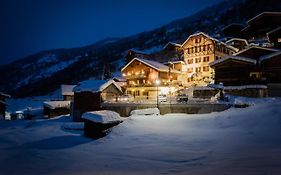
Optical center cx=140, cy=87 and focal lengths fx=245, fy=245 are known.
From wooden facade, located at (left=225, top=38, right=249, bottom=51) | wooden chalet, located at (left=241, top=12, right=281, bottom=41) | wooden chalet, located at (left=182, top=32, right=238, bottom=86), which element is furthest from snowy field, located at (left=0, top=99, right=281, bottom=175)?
wooden facade, located at (left=225, top=38, right=249, bottom=51)

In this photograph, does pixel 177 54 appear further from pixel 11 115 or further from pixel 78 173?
pixel 78 173

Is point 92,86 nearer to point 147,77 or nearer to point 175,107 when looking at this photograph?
point 175,107

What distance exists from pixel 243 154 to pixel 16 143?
62.7ft

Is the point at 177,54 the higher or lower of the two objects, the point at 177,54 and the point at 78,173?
the higher

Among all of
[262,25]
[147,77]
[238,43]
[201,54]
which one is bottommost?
[147,77]

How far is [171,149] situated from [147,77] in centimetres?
4402

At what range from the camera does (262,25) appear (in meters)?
61.0

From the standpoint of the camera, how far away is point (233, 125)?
1998 centimetres

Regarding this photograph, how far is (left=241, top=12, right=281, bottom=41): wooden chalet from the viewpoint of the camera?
56.2 metres

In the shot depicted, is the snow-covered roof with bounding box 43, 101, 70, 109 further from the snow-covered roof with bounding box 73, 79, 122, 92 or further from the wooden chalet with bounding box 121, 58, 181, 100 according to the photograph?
the snow-covered roof with bounding box 73, 79, 122, 92

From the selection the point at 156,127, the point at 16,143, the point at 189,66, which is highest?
the point at 189,66

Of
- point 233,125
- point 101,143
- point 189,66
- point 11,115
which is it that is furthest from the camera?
point 189,66

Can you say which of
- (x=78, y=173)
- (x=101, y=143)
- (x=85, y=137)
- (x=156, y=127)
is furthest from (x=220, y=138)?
(x=85, y=137)

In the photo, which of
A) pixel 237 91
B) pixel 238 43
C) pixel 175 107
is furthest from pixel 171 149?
pixel 238 43
